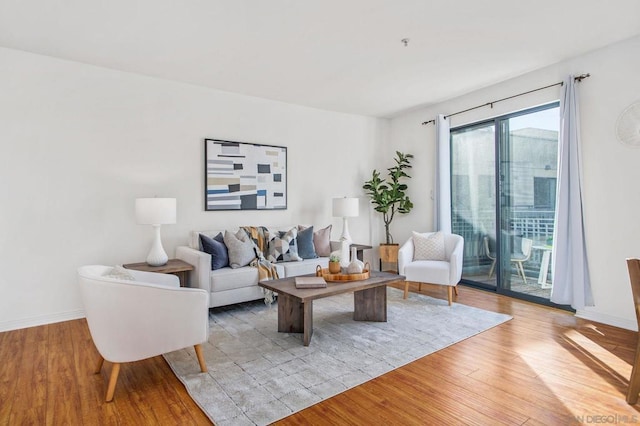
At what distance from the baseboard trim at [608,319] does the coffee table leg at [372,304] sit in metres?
2.04

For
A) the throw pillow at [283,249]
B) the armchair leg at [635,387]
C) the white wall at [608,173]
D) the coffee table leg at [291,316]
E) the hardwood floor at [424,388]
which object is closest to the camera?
the hardwood floor at [424,388]

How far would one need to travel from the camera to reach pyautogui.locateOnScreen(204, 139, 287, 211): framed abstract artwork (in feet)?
14.5

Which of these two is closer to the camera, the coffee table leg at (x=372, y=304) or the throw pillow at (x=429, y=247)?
the coffee table leg at (x=372, y=304)

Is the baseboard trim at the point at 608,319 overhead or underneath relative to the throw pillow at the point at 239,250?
underneath

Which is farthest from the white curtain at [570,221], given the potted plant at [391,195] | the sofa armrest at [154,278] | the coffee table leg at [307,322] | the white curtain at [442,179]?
the sofa armrest at [154,278]

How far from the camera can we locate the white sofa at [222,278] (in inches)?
138

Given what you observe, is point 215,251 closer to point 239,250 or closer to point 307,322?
point 239,250

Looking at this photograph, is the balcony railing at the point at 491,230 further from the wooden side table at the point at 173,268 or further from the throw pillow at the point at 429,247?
the wooden side table at the point at 173,268

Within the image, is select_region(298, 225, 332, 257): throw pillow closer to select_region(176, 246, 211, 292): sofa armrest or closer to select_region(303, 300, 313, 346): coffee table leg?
select_region(176, 246, 211, 292): sofa armrest

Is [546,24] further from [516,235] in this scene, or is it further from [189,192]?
[189,192]

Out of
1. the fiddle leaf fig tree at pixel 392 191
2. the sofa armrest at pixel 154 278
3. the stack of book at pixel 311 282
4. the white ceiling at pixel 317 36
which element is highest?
the white ceiling at pixel 317 36

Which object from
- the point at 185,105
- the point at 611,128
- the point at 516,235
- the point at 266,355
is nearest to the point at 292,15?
the point at 185,105

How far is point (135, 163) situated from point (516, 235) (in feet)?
15.3

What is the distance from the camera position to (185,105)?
4.23 metres
